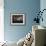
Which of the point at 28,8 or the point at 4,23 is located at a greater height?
the point at 28,8

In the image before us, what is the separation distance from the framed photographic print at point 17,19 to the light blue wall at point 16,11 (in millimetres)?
169

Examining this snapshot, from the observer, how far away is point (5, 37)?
5.69 metres

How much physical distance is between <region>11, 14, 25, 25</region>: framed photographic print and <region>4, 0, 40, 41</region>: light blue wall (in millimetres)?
169

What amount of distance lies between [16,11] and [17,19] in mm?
342

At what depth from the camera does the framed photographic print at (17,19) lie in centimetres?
570

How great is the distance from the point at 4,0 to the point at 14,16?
0.79 m

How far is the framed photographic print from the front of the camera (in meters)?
5.70

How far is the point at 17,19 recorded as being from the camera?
573 centimetres

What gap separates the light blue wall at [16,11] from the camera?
569cm

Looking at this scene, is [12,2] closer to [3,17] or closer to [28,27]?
[3,17]

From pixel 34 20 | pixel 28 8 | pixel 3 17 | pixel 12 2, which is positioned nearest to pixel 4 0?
pixel 12 2

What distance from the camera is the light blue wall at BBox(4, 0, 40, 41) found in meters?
5.69

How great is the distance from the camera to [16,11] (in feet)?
18.7

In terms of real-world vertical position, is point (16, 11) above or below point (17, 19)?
above
